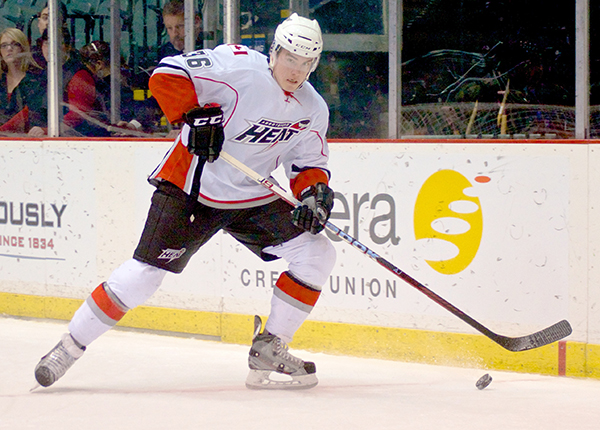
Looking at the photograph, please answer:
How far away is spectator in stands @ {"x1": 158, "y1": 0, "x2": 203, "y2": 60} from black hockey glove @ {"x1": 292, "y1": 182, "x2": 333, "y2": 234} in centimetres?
145

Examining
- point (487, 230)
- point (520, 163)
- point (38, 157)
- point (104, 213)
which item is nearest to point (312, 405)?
point (487, 230)

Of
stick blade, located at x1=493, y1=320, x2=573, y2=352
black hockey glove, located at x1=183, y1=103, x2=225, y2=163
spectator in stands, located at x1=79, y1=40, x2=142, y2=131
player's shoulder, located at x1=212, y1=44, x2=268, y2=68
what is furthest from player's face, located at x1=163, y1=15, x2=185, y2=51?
stick blade, located at x1=493, y1=320, x2=573, y2=352

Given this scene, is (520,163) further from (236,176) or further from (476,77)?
(236,176)

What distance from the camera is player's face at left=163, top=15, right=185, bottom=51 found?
373 cm

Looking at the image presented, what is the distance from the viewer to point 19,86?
421 cm

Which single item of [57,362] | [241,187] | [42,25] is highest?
[42,25]

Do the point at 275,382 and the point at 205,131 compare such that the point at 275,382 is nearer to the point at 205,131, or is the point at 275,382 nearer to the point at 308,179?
the point at 308,179

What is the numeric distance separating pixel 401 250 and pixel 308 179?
691 millimetres

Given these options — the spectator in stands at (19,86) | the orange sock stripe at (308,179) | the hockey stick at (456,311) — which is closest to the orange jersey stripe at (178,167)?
the hockey stick at (456,311)

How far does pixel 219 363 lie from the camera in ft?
10.2

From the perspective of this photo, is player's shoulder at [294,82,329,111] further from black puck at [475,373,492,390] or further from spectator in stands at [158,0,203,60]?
spectator in stands at [158,0,203,60]

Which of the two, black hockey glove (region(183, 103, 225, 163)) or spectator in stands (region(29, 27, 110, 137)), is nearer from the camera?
black hockey glove (region(183, 103, 225, 163))

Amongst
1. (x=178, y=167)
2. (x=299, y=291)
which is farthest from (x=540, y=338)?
(x=178, y=167)

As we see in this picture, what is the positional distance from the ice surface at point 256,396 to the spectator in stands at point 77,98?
46.6 inches
